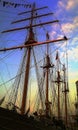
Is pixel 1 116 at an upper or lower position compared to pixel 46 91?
lower

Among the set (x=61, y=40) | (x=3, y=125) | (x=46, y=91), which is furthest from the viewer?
(x=46, y=91)

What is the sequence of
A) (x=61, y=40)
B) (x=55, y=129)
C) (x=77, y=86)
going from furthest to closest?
(x=77, y=86)
(x=61, y=40)
(x=55, y=129)

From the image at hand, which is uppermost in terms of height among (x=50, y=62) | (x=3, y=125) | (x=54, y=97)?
(x=50, y=62)

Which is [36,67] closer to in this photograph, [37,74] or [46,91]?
[37,74]

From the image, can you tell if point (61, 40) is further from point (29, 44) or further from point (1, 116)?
point (1, 116)

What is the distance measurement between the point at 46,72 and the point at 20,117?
869 inches

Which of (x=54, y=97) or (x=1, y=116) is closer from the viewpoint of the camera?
(x=1, y=116)

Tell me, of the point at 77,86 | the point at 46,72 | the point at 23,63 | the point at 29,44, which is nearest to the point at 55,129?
the point at 23,63

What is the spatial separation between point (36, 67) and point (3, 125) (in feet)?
48.6

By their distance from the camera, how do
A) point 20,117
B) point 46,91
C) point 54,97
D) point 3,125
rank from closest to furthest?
1. point 3,125
2. point 20,117
3. point 46,91
4. point 54,97

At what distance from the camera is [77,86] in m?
60.2

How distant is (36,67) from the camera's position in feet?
91.1

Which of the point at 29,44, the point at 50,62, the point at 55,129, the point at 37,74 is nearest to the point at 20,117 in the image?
the point at 55,129

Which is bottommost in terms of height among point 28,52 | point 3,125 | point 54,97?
point 3,125
